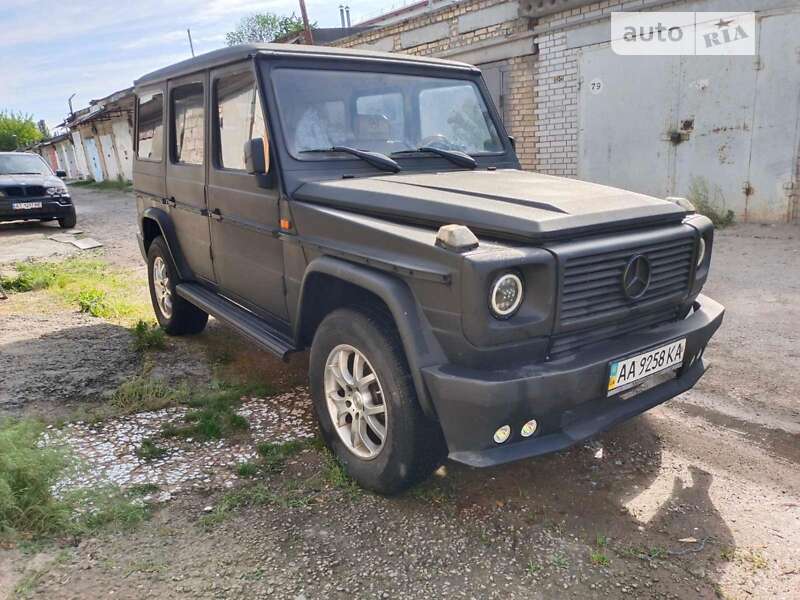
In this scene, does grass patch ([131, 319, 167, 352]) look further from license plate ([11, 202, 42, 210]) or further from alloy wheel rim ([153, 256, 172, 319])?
license plate ([11, 202, 42, 210])

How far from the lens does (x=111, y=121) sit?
29.0 m

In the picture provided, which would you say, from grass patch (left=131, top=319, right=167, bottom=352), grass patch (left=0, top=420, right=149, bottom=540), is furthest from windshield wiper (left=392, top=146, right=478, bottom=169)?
grass patch (left=131, top=319, right=167, bottom=352)

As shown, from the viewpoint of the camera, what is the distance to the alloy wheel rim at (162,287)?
4945mm

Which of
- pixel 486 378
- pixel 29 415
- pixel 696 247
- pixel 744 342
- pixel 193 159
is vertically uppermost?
pixel 193 159

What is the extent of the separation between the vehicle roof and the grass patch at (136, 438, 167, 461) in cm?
213

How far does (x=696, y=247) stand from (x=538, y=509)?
4.49 feet

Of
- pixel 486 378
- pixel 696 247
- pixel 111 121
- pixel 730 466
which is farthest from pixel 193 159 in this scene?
pixel 111 121

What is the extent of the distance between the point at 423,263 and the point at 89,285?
5.92 metres

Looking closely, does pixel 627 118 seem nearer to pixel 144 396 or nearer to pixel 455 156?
pixel 455 156

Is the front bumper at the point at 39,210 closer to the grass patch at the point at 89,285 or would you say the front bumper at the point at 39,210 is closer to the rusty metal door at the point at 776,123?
the grass patch at the point at 89,285

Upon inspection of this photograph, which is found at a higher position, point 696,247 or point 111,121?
point 111,121

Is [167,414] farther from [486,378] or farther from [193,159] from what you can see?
[486,378]

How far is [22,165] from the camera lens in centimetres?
1276

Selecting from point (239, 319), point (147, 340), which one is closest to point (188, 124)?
point (239, 319)
